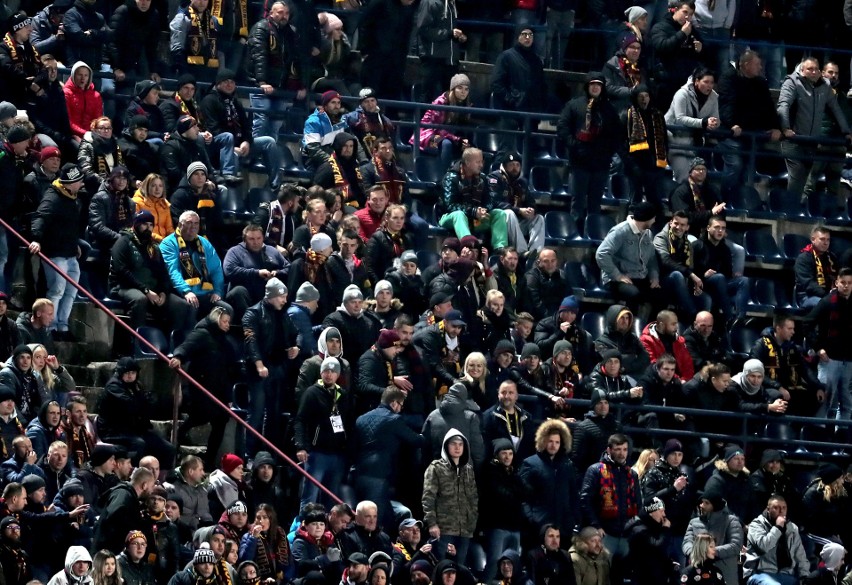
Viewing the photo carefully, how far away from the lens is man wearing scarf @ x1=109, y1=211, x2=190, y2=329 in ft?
73.2

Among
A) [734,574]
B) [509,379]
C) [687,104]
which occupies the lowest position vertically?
[734,574]

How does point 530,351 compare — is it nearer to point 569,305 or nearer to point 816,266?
point 569,305

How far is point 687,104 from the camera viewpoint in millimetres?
27109

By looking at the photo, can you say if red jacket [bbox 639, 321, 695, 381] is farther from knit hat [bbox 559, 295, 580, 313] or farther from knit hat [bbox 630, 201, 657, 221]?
knit hat [bbox 630, 201, 657, 221]

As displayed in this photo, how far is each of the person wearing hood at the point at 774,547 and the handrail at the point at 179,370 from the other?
416 cm

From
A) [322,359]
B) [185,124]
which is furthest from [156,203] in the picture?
[322,359]

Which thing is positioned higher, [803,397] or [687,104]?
[687,104]

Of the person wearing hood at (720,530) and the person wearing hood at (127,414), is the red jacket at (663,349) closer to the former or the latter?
the person wearing hood at (720,530)

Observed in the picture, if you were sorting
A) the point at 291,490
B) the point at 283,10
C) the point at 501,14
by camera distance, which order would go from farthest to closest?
the point at 501,14 < the point at 283,10 < the point at 291,490

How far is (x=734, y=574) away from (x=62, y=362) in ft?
21.2

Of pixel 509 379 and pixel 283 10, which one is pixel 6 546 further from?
pixel 283 10

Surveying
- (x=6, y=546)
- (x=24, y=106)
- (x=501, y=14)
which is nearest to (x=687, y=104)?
(x=501, y=14)

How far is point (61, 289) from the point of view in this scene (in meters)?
22.2

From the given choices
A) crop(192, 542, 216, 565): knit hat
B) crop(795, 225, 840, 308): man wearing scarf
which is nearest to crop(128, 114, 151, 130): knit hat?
crop(192, 542, 216, 565): knit hat
